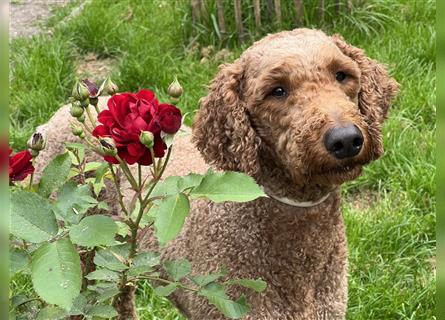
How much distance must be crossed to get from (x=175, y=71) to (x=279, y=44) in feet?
8.41

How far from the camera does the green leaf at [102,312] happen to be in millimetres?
1246

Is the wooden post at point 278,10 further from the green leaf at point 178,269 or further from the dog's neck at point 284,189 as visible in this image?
the green leaf at point 178,269

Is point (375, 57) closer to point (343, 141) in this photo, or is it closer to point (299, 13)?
point (299, 13)

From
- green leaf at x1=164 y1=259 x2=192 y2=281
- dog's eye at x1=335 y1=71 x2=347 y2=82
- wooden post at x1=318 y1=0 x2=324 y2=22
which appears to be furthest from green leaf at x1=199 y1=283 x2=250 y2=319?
wooden post at x1=318 y1=0 x2=324 y2=22

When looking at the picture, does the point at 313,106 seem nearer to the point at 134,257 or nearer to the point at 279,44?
the point at 279,44

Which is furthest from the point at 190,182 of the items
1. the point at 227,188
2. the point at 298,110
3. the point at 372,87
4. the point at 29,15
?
the point at 29,15

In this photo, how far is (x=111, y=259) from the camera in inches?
52.5

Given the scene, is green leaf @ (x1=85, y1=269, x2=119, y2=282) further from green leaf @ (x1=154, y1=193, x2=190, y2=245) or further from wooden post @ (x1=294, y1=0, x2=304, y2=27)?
wooden post @ (x1=294, y1=0, x2=304, y2=27)

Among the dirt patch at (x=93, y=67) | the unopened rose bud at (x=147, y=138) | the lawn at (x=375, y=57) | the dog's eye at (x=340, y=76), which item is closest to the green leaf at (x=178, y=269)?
the unopened rose bud at (x=147, y=138)

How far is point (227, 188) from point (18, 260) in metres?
0.35

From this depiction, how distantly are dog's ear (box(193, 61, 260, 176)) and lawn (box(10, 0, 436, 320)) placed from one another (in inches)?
44.1

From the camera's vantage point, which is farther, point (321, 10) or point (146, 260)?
point (321, 10)

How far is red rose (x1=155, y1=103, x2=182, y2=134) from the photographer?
3.77ft

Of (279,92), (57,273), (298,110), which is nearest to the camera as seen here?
(57,273)
